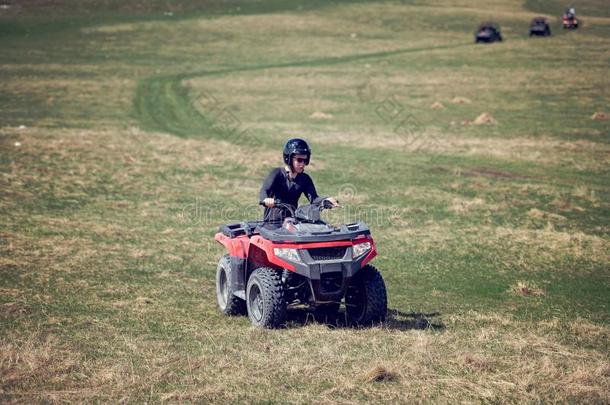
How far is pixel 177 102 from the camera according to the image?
52250mm

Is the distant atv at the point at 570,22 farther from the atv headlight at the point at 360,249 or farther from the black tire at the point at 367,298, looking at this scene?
the atv headlight at the point at 360,249

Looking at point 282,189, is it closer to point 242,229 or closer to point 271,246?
point 242,229

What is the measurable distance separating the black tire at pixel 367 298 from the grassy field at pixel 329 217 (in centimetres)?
30

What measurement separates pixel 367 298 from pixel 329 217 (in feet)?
35.5

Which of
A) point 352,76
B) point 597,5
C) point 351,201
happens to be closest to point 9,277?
point 351,201

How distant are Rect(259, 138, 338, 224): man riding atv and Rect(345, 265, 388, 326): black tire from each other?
49.4 inches

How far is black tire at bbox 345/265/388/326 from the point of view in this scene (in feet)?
41.9

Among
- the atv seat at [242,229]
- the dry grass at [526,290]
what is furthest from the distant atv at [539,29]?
the atv seat at [242,229]

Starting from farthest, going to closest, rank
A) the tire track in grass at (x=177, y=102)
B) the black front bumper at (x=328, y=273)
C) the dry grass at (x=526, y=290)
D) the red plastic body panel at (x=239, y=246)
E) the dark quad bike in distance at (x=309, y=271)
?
the tire track in grass at (x=177, y=102) < the dry grass at (x=526, y=290) < the red plastic body panel at (x=239, y=246) < the dark quad bike in distance at (x=309, y=271) < the black front bumper at (x=328, y=273)

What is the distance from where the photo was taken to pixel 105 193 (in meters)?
26.5

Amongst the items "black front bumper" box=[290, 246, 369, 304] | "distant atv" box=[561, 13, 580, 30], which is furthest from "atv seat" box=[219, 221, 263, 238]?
"distant atv" box=[561, 13, 580, 30]

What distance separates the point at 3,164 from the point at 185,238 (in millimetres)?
12476

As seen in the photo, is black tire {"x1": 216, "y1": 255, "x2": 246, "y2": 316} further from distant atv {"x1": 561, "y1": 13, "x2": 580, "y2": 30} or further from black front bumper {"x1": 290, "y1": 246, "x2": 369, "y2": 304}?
distant atv {"x1": 561, "y1": 13, "x2": 580, "y2": 30}

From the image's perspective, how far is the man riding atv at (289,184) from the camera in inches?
530
